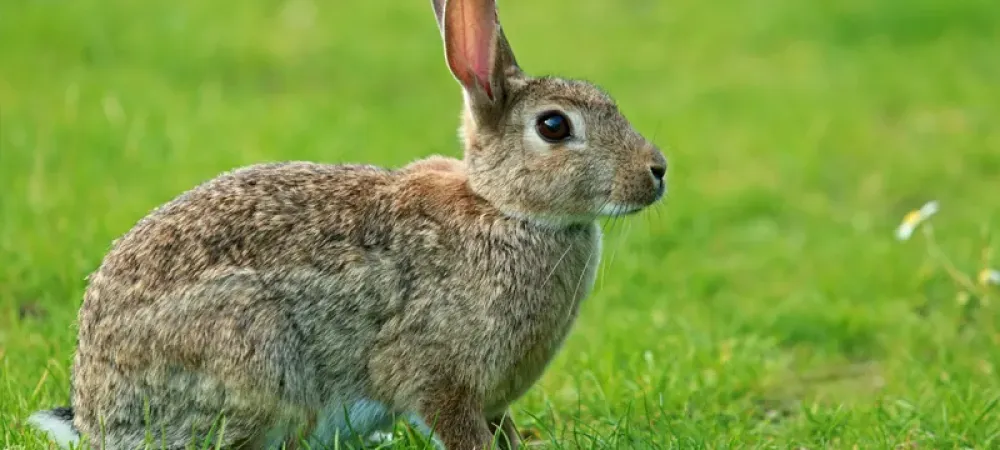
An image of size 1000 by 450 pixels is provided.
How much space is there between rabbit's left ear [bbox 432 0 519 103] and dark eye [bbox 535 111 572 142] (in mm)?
176

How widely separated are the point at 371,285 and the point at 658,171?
3.23 feet

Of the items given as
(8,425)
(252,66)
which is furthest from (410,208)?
(252,66)

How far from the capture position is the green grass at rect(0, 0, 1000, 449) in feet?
18.5

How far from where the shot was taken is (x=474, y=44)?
4781 millimetres

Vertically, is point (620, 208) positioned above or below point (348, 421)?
above

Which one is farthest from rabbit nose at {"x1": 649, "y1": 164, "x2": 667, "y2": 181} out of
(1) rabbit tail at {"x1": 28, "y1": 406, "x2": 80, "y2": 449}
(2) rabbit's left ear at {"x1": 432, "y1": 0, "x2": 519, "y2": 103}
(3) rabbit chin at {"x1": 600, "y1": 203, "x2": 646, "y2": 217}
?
(1) rabbit tail at {"x1": 28, "y1": 406, "x2": 80, "y2": 449}

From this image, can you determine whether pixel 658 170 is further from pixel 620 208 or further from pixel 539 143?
pixel 539 143

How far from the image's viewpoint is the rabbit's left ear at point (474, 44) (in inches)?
188

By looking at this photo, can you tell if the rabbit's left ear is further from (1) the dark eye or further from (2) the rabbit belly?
(2) the rabbit belly

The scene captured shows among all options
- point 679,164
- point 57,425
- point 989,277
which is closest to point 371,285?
point 57,425

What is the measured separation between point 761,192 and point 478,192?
4442 mm

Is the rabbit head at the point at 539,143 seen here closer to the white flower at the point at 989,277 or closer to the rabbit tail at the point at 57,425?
the rabbit tail at the point at 57,425

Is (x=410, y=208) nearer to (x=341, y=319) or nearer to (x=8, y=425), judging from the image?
(x=341, y=319)

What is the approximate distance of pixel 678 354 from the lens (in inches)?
242
